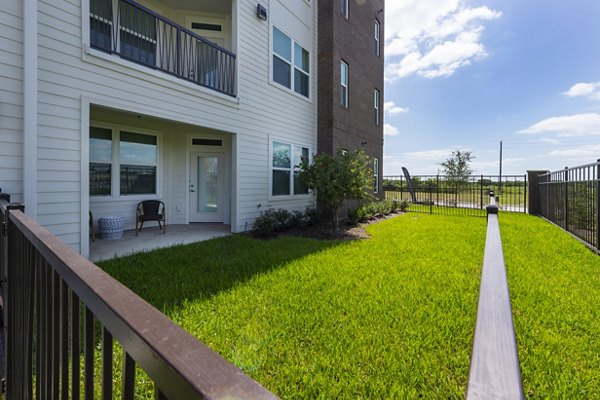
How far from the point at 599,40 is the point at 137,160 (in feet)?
45.1

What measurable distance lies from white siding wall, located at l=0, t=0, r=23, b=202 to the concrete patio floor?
1668 millimetres

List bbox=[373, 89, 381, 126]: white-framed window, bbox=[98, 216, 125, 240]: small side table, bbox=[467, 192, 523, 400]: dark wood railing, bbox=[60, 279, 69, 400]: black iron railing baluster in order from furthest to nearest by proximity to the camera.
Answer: bbox=[373, 89, 381, 126]: white-framed window
bbox=[98, 216, 125, 240]: small side table
bbox=[60, 279, 69, 400]: black iron railing baluster
bbox=[467, 192, 523, 400]: dark wood railing

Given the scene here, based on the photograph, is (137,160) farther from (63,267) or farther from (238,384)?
(238,384)

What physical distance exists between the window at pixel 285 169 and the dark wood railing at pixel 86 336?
6.93 metres

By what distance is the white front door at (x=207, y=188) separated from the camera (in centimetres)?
877

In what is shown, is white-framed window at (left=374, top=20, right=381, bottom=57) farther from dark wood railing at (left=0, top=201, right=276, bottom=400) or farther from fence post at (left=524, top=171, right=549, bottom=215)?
dark wood railing at (left=0, top=201, right=276, bottom=400)

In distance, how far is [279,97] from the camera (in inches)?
344

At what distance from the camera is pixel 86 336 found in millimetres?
890

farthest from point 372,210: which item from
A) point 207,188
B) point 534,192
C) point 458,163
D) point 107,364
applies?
point 458,163

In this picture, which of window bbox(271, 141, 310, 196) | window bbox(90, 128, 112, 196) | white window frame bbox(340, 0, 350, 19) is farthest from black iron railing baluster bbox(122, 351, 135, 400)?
white window frame bbox(340, 0, 350, 19)

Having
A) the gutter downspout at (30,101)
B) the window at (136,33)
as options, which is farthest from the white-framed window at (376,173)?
the gutter downspout at (30,101)

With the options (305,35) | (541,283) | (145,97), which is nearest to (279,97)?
(305,35)

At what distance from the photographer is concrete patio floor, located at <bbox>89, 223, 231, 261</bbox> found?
557 cm

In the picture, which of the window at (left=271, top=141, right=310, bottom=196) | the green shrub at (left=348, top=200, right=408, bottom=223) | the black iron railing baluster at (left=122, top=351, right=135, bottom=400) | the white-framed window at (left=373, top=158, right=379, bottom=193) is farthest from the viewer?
the white-framed window at (left=373, top=158, right=379, bottom=193)
